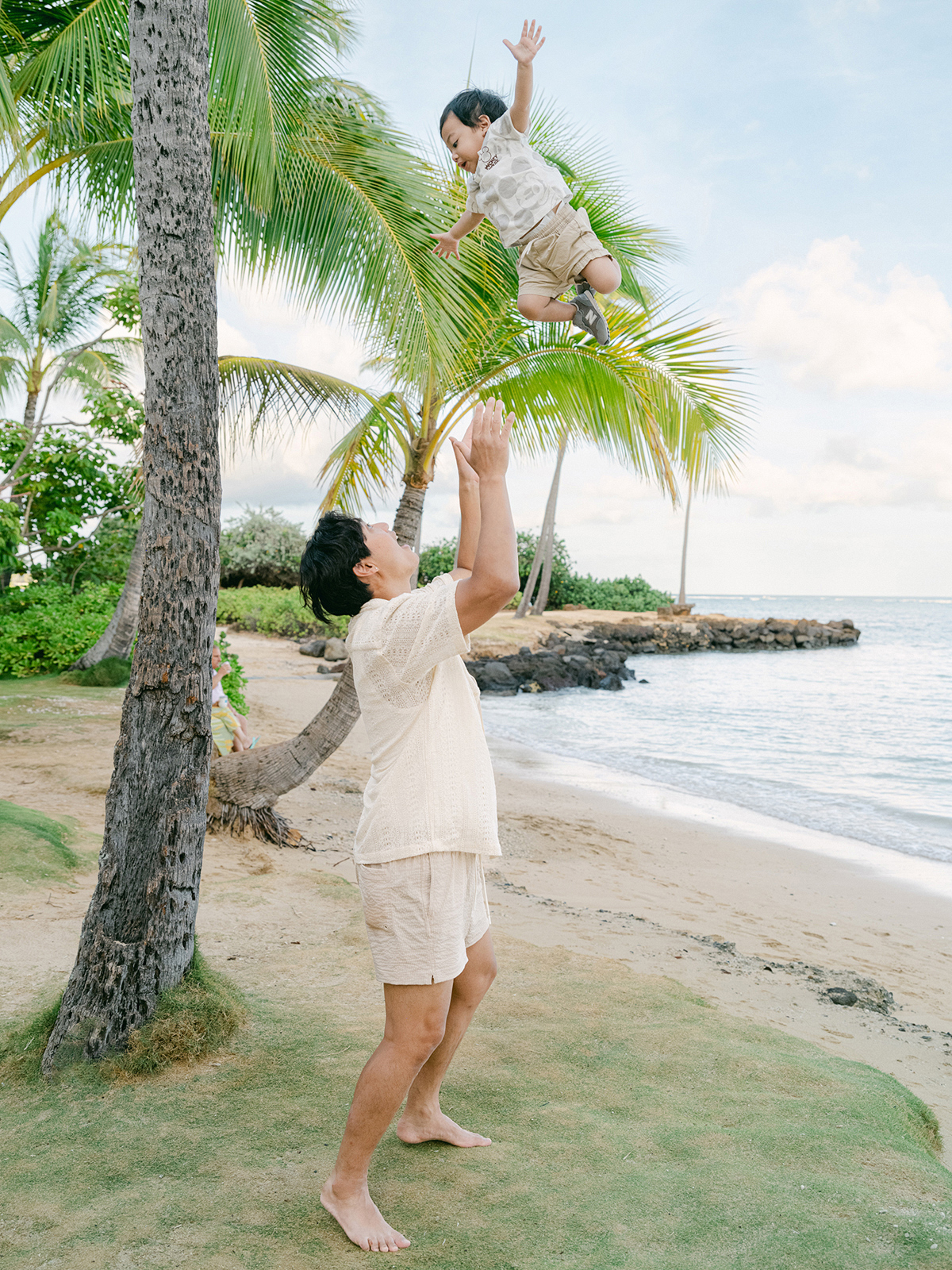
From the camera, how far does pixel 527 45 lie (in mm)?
2684

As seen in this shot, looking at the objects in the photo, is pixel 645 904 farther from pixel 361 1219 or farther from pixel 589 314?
pixel 589 314

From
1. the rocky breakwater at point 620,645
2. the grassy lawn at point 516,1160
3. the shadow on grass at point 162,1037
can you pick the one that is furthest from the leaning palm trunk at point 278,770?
the rocky breakwater at point 620,645

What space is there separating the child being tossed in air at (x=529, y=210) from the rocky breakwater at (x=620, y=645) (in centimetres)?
1383

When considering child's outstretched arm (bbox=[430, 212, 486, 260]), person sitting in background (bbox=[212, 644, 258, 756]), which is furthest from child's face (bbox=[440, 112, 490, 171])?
person sitting in background (bbox=[212, 644, 258, 756])

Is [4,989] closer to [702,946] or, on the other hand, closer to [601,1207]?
[601,1207]

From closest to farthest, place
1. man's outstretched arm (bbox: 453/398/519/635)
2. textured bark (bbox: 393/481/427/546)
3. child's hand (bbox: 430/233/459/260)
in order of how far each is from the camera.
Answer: man's outstretched arm (bbox: 453/398/519/635), child's hand (bbox: 430/233/459/260), textured bark (bbox: 393/481/427/546)

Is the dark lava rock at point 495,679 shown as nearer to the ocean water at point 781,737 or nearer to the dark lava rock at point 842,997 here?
the ocean water at point 781,737

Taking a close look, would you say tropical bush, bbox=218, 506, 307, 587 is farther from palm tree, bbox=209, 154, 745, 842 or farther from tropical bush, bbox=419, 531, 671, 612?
palm tree, bbox=209, 154, 745, 842

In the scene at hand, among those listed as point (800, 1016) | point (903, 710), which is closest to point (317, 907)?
point (800, 1016)

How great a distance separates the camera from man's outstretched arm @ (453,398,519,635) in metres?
2.29

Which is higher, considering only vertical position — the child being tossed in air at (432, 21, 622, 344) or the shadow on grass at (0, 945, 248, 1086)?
the child being tossed in air at (432, 21, 622, 344)

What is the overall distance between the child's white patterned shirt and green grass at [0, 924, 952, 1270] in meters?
3.00

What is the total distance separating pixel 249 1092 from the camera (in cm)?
327

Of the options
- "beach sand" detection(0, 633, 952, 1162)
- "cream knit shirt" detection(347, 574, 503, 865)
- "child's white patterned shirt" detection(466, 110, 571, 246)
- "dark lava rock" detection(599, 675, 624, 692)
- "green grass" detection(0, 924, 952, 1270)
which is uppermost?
"child's white patterned shirt" detection(466, 110, 571, 246)
